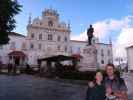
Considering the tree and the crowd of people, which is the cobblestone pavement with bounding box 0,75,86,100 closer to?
the tree

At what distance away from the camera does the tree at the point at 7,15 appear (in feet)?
45.9

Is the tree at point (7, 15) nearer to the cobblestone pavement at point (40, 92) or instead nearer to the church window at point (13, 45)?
the cobblestone pavement at point (40, 92)

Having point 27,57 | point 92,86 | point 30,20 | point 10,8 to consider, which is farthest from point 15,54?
point 92,86

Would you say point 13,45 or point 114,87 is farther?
point 13,45

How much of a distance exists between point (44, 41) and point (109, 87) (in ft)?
195

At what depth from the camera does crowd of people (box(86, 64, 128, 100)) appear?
14.9ft

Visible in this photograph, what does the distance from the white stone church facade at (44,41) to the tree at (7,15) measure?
42.9 m

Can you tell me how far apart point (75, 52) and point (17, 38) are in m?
16.3

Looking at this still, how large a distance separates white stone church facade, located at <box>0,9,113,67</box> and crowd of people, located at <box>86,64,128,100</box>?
55.2m

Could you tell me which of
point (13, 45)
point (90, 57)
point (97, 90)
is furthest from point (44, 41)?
point (97, 90)

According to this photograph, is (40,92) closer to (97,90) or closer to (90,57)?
(97,90)

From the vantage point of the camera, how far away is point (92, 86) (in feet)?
16.0

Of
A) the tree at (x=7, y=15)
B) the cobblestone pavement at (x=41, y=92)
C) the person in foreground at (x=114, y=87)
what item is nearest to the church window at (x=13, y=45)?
the tree at (x=7, y=15)

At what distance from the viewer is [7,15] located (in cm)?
1480
